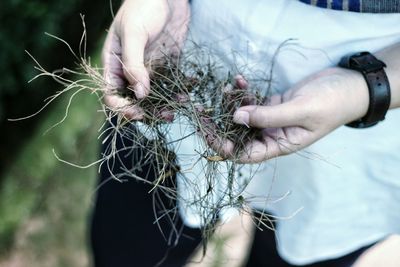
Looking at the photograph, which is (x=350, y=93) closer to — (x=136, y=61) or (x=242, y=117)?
(x=242, y=117)

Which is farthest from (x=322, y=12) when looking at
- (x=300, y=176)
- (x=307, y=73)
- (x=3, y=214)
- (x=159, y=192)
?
(x=3, y=214)

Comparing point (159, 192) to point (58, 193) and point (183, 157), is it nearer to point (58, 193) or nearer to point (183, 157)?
point (183, 157)

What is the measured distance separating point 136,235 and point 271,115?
0.53 meters

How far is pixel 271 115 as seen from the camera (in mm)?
930

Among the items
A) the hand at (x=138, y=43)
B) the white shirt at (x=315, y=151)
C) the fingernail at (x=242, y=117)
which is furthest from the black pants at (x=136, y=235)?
the fingernail at (x=242, y=117)

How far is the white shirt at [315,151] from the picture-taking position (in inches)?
39.6

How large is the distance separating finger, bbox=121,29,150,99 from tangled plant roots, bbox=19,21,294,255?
2 centimetres

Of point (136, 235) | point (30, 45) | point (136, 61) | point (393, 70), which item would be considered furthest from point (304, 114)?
point (30, 45)

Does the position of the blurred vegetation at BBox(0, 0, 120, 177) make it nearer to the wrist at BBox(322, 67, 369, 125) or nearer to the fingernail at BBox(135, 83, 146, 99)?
the fingernail at BBox(135, 83, 146, 99)

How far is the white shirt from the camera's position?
3.30 feet

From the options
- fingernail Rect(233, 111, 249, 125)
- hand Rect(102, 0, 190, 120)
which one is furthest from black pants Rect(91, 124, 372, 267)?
fingernail Rect(233, 111, 249, 125)

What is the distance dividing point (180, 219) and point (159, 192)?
78 millimetres

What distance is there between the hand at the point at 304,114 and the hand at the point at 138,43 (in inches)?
6.1

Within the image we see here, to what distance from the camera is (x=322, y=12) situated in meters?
0.99
